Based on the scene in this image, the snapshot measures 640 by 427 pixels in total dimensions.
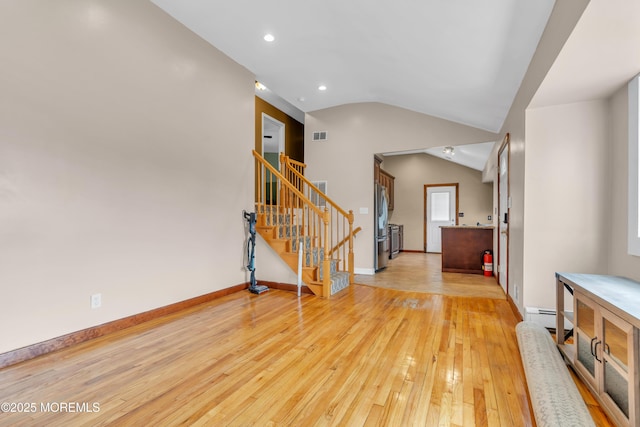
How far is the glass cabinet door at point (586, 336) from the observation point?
5.95ft

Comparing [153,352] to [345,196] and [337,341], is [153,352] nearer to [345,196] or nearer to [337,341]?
[337,341]

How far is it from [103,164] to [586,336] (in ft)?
13.2

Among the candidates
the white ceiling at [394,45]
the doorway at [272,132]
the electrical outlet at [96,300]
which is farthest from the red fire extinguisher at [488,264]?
the electrical outlet at [96,300]

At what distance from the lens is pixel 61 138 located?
2.57 metres

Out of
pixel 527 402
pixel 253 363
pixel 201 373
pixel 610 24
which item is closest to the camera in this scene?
pixel 610 24

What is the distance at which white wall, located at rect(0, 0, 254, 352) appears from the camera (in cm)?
234

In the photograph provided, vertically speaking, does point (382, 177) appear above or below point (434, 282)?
above

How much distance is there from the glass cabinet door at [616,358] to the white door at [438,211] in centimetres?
791

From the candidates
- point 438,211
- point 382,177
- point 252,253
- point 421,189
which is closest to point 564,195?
point 252,253

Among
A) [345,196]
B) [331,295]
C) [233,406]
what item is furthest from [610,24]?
[345,196]

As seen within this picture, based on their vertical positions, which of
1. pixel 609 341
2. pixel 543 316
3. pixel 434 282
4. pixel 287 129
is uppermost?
pixel 287 129

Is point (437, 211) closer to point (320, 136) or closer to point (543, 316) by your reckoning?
point (320, 136)

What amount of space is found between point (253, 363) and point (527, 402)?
5.85 ft

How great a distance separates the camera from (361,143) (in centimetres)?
594
